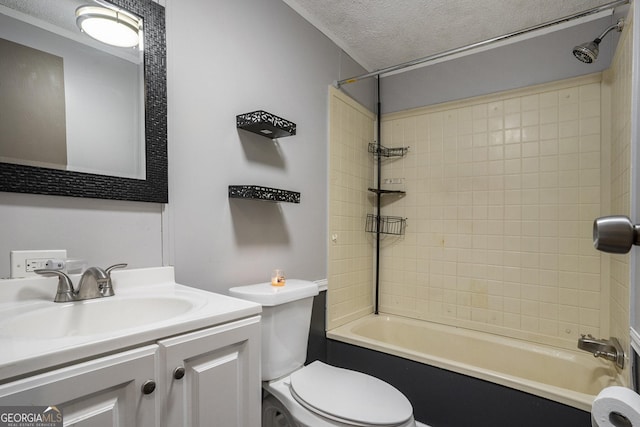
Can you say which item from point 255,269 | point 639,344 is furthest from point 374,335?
point 639,344

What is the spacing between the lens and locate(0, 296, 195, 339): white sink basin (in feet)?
2.88

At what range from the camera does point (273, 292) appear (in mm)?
1459

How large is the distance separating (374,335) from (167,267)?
1730 mm

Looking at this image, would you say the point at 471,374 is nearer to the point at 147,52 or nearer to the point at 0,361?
the point at 0,361

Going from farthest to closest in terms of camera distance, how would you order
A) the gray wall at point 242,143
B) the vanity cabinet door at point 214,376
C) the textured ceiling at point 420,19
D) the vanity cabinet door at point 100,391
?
the textured ceiling at point 420,19
the gray wall at point 242,143
the vanity cabinet door at point 214,376
the vanity cabinet door at point 100,391

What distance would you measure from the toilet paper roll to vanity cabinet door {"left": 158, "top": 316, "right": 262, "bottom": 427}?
860 millimetres

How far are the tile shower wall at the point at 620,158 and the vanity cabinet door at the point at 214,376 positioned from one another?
1.61 meters

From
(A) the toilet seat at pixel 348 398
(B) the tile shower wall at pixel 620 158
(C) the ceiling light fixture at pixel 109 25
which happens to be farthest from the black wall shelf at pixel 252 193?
(B) the tile shower wall at pixel 620 158

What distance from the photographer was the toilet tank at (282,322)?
1450 mm

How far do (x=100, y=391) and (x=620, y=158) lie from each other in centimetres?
227

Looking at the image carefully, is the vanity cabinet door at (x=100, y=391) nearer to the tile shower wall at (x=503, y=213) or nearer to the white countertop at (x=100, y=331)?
the white countertop at (x=100, y=331)

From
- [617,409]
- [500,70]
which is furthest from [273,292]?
[500,70]

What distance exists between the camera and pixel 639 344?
113cm

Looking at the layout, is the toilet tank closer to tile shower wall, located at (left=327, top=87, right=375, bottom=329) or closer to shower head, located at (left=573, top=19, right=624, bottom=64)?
tile shower wall, located at (left=327, top=87, right=375, bottom=329)
